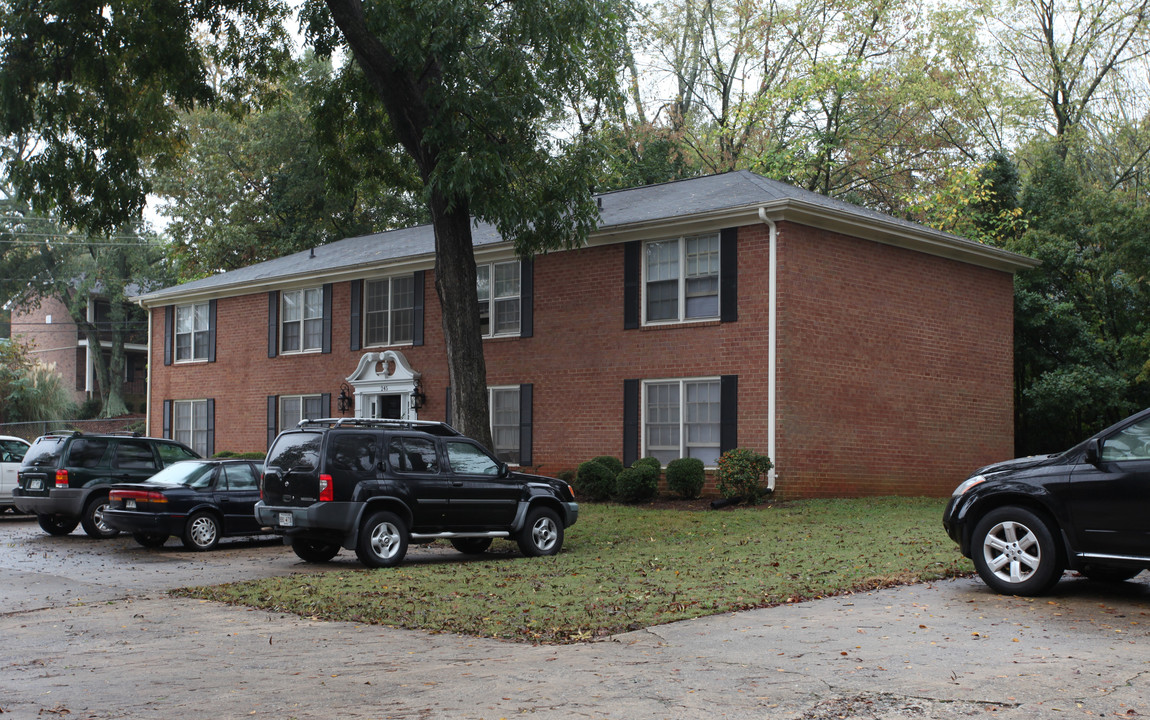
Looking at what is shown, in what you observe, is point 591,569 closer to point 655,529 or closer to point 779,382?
point 655,529

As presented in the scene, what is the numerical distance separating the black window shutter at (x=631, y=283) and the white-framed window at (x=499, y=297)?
3.17m

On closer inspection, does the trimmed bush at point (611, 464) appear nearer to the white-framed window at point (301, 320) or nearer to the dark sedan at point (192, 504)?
the dark sedan at point (192, 504)

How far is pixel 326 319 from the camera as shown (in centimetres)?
2908

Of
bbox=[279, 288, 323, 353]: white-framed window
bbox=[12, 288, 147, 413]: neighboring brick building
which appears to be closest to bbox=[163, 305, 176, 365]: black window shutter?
bbox=[279, 288, 323, 353]: white-framed window

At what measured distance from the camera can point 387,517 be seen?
13.0 m

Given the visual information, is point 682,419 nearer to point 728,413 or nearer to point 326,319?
point 728,413

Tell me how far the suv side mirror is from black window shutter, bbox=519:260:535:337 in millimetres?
15645

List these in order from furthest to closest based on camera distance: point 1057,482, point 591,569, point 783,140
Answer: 1. point 783,140
2. point 591,569
3. point 1057,482

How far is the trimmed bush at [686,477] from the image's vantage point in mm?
20297

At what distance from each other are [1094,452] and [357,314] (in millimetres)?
21341

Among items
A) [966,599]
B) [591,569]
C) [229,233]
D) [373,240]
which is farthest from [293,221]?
[966,599]

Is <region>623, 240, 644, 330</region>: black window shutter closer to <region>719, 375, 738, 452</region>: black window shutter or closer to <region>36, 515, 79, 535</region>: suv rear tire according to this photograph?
<region>719, 375, 738, 452</region>: black window shutter

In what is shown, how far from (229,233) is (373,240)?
11522 mm

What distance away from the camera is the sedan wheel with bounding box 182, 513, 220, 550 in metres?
15.9
